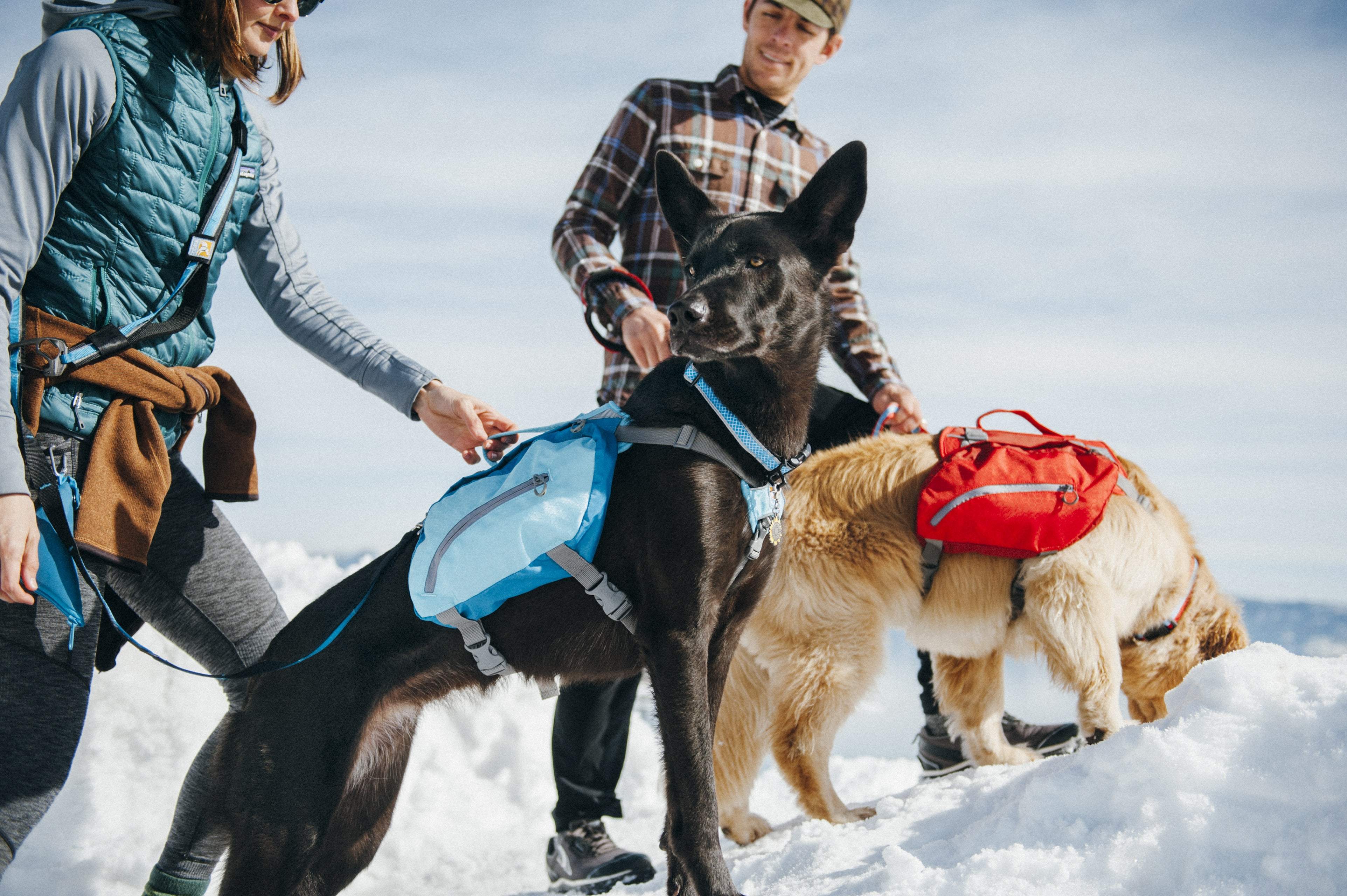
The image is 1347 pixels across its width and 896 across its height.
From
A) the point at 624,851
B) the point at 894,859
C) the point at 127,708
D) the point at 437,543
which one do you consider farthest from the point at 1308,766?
the point at 127,708

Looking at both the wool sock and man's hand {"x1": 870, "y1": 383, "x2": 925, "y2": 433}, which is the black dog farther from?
man's hand {"x1": 870, "y1": 383, "x2": 925, "y2": 433}

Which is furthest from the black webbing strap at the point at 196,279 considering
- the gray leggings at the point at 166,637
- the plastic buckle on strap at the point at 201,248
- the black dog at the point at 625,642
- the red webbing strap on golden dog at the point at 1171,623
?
the red webbing strap on golden dog at the point at 1171,623

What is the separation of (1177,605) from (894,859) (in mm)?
2502

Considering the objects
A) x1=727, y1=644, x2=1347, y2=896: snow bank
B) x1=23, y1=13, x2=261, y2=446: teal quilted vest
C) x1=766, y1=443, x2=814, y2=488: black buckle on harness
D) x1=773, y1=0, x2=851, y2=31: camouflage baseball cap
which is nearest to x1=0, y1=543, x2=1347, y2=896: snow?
x1=727, y1=644, x2=1347, y2=896: snow bank

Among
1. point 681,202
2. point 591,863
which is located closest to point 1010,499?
point 681,202

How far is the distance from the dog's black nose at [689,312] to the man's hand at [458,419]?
21.6 inches

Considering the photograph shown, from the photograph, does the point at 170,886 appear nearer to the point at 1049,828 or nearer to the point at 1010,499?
the point at 1049,828

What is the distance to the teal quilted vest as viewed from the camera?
1912mm

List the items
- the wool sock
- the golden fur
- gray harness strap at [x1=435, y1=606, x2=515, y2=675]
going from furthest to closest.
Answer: the golden fur < the wool sock < gray harness strap at [x1=435, y1=606, x2=515, y2=675]

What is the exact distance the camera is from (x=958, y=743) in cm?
425

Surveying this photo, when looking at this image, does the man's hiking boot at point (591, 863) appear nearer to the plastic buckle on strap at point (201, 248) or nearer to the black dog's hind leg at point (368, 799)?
the black dog's hind leg at point (368, 799)

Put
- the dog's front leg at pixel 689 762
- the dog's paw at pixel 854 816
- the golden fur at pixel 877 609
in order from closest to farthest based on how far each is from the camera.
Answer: the dog's front leg at pixel 689 762
the dog's paw at pixel 854 816
the golden fur at pixel 877 609

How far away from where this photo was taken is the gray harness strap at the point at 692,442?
2.04 metres

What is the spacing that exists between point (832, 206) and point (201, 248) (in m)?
1.60
